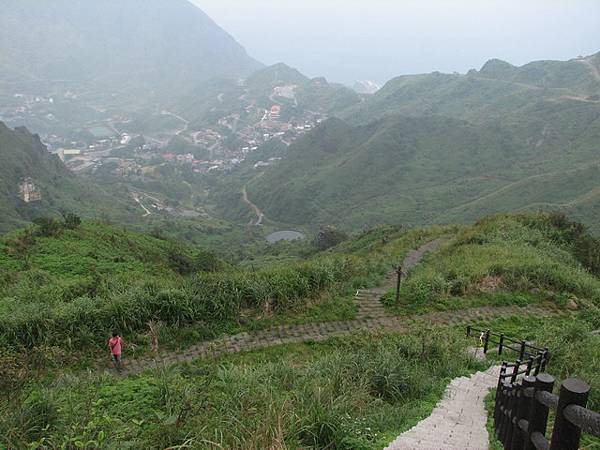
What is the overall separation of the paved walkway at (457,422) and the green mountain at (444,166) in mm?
52047

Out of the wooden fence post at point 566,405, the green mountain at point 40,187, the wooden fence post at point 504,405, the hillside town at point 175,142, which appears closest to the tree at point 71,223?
the wooden fence post at point 504,405

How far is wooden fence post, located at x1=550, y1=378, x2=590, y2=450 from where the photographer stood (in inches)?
92.6

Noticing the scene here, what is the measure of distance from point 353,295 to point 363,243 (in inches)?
899

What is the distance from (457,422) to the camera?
5.82 metres

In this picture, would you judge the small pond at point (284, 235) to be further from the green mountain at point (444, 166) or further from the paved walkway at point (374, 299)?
the paved walkway at point (374, 299)

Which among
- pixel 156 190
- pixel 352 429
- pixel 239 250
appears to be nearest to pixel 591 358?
pixel 352 429

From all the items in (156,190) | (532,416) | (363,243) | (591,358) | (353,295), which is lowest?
(156,190)

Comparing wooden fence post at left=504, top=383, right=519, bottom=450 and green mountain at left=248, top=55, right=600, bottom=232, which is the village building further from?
wooden fence post at left=504, top=383, right=519, bottom=450

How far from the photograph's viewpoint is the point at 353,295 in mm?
12805

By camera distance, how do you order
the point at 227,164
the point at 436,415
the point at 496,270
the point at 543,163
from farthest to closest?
the point at 227,164 → the point at 543,163 → the point at 496,270 → the point at 436,415

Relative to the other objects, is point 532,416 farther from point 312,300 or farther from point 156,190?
point 156,190

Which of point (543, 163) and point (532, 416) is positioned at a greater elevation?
point (532, 416)

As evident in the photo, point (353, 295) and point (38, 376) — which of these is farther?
point (353, 295)

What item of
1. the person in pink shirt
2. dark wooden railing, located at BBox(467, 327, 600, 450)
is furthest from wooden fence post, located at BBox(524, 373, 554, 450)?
the person in pink shirt
